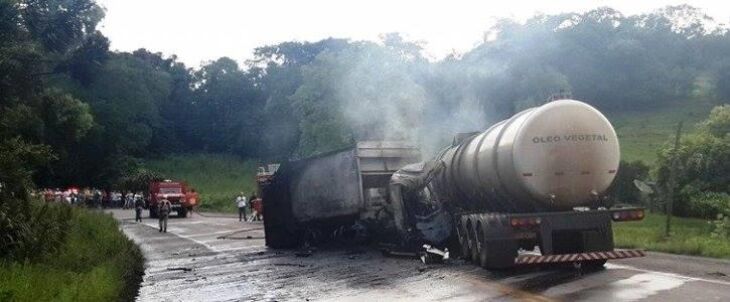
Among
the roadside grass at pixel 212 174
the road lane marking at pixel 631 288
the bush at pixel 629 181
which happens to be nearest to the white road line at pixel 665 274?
the road lane marking at pixel 631 288

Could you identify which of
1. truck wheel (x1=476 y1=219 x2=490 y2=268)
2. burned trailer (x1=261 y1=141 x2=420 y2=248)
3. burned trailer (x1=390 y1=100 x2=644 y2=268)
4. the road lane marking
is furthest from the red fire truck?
the road lane marking

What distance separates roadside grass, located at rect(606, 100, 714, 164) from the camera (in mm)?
49322

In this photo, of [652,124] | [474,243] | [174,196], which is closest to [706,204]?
[474,243]

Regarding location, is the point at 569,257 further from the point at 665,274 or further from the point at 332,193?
the point at 332,193

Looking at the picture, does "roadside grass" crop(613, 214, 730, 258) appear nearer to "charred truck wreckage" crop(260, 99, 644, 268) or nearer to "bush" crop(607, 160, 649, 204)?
"charred truck wreckage" crop(260, 99, 644, 268)

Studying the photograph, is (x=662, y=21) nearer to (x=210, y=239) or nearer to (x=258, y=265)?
(x=210, y=239)

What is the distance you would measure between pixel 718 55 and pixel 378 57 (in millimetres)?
41343

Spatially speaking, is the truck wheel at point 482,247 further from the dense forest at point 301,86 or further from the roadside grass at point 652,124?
the roadside grass at point 652,124

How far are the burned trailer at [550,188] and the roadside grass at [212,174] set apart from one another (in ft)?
141

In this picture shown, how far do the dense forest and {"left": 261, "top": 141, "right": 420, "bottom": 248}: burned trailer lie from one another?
4.63m

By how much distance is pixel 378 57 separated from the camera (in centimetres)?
4156

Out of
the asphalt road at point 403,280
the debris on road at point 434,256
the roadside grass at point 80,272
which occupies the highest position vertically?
the roadside grass at point 80,272

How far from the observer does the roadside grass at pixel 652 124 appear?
49.3 metres

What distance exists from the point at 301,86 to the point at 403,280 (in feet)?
111
